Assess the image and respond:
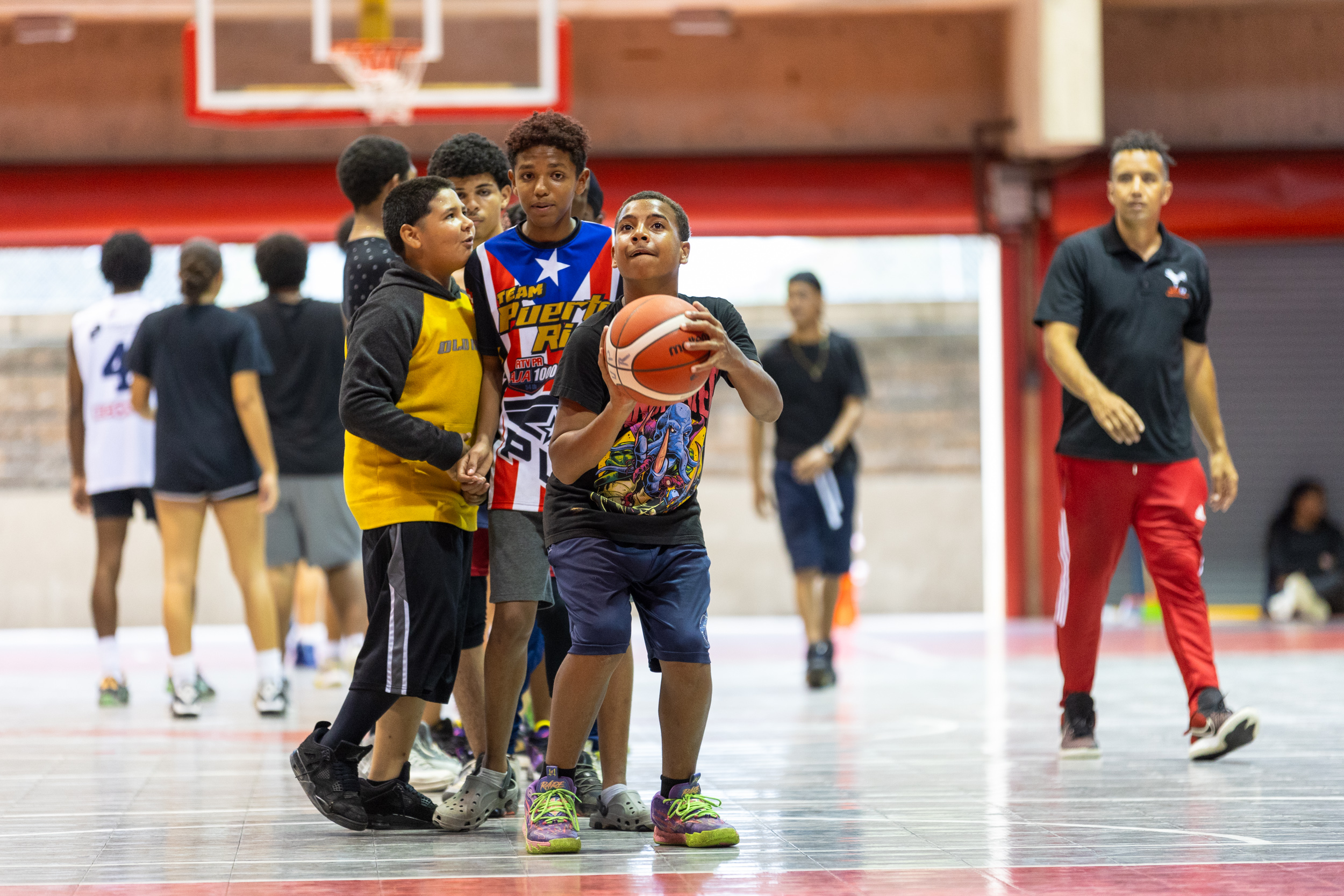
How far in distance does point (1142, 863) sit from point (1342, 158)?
9955mm

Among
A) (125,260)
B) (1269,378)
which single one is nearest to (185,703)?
(125,260)

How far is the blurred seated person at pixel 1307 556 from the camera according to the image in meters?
11.8

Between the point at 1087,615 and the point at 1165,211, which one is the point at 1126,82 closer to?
the point at 1165,211

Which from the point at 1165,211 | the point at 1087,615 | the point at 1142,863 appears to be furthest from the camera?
the point at 1165,211

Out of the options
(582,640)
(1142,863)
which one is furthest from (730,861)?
(1142,863)

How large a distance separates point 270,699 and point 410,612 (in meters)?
3.00

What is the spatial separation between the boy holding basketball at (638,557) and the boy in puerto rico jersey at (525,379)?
295 mm

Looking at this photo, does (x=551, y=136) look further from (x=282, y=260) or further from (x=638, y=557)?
(x=282, y=260)

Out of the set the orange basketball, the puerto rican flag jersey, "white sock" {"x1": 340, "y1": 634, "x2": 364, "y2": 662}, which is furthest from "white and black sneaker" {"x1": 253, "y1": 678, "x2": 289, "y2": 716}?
the orange basketball

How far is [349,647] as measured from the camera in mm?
7992

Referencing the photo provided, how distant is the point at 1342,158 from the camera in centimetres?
1184

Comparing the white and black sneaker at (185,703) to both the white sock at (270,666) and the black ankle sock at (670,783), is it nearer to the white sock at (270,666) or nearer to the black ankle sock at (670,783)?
the white sock at (270,666)

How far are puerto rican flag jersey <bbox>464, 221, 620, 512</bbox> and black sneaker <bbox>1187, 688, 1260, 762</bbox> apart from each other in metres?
2.40

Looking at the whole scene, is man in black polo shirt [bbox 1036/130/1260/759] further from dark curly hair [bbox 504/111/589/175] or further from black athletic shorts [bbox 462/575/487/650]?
black athletic shorts [bbox 462/575/487/650]
